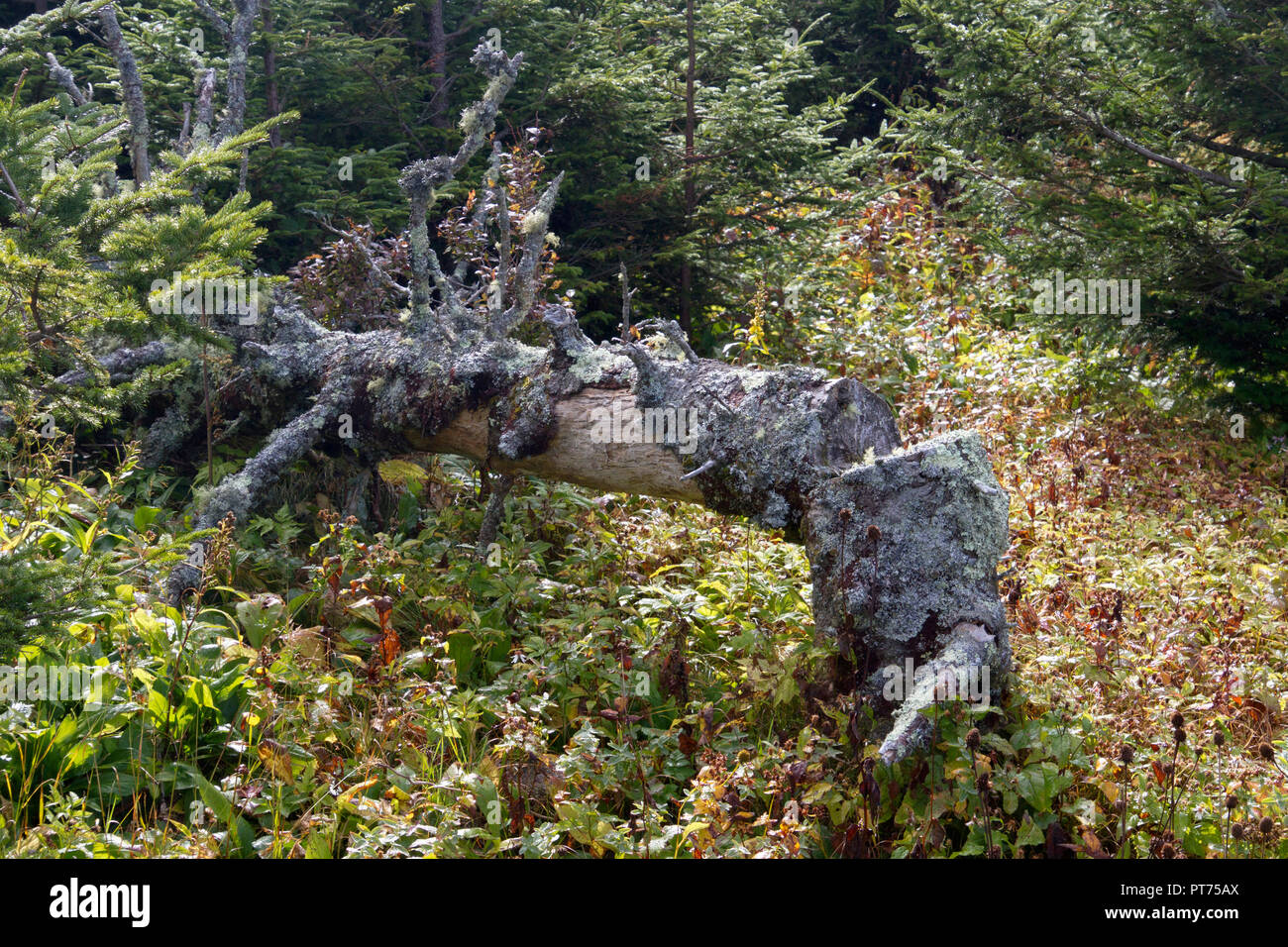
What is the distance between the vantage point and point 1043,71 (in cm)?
668

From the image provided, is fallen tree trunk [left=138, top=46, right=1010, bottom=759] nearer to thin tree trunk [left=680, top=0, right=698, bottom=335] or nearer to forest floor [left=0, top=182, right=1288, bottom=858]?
forest floor [left=0, top=182, right=1288, bottom=858]

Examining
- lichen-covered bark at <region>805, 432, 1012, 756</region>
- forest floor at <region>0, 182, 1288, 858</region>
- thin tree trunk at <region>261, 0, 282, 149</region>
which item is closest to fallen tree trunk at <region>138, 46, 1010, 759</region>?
lichen-covered bark at <region>805, 432, 1012, 756</region>

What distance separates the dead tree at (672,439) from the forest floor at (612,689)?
0.29 m

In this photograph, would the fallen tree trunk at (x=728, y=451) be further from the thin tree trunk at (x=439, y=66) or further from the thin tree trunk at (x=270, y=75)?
the thin tree trunk at (x=439, y=66)

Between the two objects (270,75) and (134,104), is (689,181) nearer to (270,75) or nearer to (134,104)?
(270,75)

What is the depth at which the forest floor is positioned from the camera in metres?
3.25

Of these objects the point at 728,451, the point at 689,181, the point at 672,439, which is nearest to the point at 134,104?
the point at 689,181

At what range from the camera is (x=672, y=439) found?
4668mm

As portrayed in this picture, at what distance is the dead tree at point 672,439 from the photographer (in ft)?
12.8

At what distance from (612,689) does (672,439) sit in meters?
1.20

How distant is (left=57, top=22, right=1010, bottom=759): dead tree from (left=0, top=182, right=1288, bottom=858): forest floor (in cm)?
29

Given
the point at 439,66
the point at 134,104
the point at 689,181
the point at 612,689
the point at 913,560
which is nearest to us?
the point at 913,560

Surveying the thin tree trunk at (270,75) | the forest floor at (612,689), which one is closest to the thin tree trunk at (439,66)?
the thin tree trunk at (270,75)

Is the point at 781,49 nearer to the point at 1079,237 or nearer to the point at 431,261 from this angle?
the point at 1079,237
